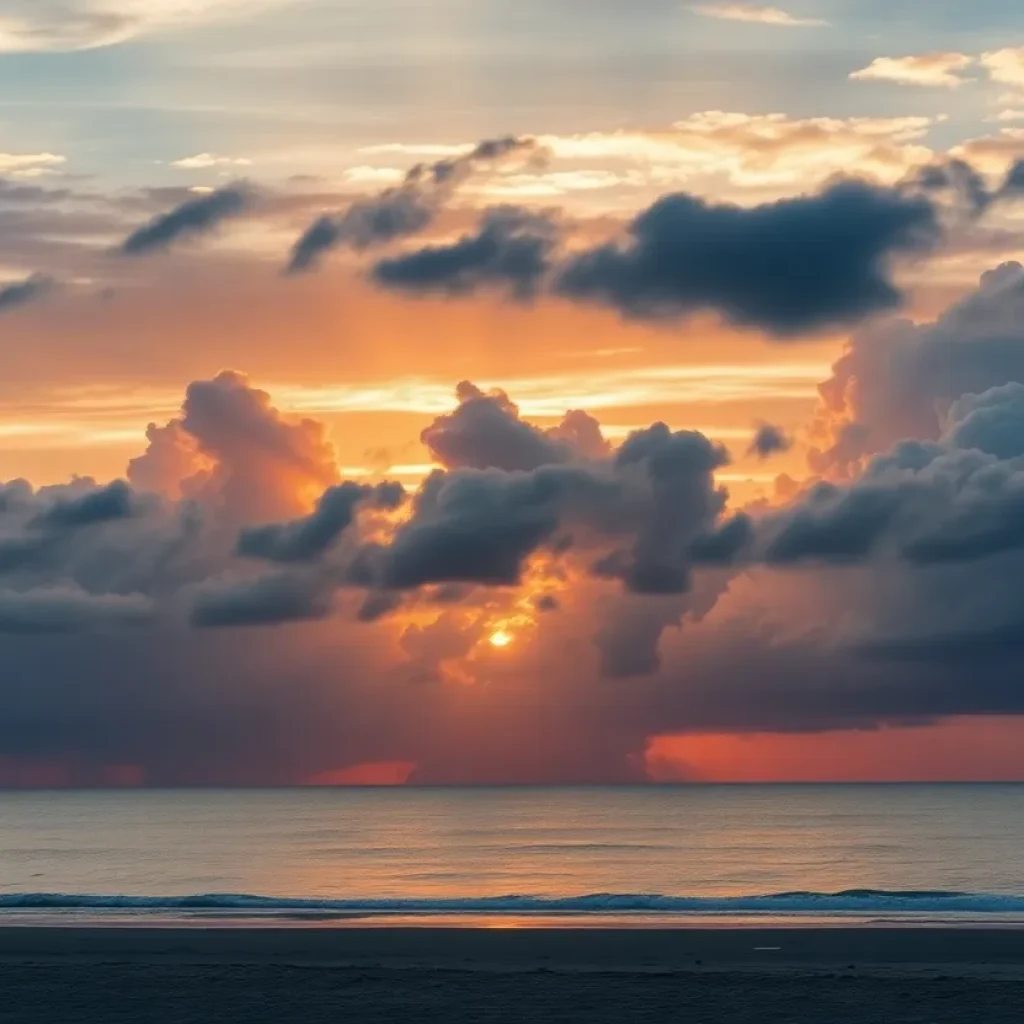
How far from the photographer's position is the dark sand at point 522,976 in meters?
30.5

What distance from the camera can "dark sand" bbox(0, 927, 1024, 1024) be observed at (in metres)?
30.5

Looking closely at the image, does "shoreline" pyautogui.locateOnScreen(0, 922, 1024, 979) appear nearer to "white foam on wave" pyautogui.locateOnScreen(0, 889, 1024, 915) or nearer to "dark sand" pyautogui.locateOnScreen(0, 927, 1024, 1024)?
"dark sand" pyautogui.locateOnScreen(0, 927, 1024, 1024)

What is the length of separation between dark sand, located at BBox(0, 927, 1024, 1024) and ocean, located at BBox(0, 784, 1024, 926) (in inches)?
303

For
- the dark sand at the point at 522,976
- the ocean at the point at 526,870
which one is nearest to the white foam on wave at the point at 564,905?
the ocean at the point at 526,870

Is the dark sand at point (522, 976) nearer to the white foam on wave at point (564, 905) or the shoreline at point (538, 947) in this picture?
the shoreline at point (538, 947)

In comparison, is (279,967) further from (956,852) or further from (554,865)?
(956,852)

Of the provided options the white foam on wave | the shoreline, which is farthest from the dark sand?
the white foam on wave

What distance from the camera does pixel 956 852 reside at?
12162 centimetres

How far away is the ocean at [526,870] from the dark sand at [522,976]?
771cm

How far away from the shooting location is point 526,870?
326 ft

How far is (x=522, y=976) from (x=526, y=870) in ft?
213

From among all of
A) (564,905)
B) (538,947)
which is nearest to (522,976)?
(538,947)

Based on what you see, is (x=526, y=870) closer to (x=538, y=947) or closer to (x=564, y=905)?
(x=564, y=905)

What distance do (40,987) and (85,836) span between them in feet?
434
